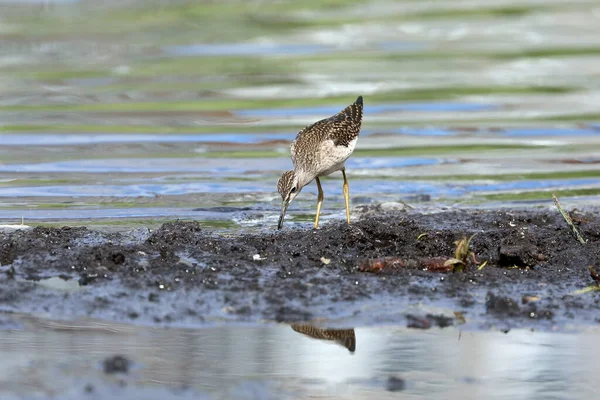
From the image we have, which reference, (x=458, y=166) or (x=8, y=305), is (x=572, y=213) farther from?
(x=8, y=305)

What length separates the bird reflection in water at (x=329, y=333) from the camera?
6266 mm

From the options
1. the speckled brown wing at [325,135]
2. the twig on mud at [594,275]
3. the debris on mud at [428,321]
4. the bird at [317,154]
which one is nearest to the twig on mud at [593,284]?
the twig on mud at [594,275]

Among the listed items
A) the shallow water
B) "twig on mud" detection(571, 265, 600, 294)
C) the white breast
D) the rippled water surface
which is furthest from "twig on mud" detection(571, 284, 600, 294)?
the rippled water surface

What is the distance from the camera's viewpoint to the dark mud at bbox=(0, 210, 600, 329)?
664 centimetres

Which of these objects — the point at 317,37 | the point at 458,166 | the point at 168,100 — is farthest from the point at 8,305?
the point at 317,37

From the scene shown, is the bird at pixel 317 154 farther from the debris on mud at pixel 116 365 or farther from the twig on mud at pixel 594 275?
the debris on mud at pixel 116 365

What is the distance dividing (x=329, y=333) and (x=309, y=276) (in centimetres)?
98

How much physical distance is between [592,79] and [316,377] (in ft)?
45.3

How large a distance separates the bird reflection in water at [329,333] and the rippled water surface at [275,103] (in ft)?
11.2

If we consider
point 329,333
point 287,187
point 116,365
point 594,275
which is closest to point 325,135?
point 287,187

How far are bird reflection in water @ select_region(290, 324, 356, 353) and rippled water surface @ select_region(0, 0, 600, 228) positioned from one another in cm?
341

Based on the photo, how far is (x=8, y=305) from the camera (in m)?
6.79

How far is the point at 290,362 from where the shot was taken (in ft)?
19.3

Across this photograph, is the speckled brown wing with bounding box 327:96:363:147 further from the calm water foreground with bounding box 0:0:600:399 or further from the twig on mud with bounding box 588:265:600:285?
the twig on mud with bounding box 588:265:600:285
